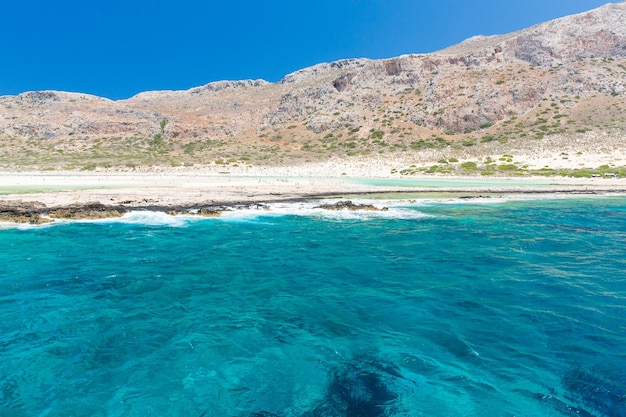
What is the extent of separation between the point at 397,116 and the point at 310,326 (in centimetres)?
7828

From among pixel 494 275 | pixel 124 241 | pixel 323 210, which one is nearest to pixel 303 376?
pixel 494 275

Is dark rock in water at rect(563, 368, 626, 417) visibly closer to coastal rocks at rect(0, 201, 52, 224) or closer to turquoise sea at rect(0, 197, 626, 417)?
turquoise sea at rect(0, 197, 626, 417)

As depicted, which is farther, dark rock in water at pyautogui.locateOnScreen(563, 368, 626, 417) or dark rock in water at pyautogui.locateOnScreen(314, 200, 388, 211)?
dark rock in water at pyautogui.locateOnScreen(314, 200, 388, 211)

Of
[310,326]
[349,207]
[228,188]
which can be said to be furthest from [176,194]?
[310,326]

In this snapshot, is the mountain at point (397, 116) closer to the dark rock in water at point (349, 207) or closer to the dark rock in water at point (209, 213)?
A: the dark rock in water at point (349, 207)

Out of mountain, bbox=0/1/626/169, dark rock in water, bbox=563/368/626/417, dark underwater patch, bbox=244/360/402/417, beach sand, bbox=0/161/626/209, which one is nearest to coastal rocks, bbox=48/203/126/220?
beach sand, bbox=0/161/626/209

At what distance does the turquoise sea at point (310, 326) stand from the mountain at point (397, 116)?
47.0m

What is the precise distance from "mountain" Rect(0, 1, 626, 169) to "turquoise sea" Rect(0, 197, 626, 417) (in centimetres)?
4695

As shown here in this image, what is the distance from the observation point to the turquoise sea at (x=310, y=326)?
19.5ft

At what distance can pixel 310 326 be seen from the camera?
8367 millimetres

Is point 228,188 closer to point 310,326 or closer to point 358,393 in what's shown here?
A: point 310,326

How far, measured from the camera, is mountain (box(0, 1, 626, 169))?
208ft

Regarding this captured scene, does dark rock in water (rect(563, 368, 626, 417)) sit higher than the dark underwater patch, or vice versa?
the dark underwater patch

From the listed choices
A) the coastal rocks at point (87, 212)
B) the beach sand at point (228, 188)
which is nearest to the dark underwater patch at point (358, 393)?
the coastal rocks at point (87, 212)
